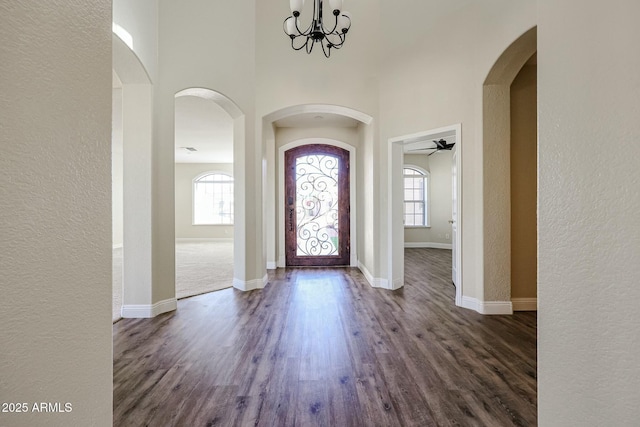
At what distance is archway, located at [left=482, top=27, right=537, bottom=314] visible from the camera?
3.22m

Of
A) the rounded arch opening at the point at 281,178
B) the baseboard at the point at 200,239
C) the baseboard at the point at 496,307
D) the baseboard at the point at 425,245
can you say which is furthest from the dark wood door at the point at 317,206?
the baseboard at the point at 200,239

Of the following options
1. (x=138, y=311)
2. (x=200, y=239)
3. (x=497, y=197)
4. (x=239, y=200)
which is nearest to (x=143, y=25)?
(x=239, y=200)

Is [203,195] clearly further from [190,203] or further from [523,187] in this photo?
[523,187]

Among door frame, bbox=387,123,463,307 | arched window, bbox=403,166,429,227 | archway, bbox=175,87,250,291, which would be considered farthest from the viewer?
arched window, bbox=403,166,429,227

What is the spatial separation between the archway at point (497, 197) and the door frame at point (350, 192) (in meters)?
2.94

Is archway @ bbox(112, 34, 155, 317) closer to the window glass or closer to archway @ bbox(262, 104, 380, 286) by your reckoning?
archway @ bbox(262, 104, 380, 286)

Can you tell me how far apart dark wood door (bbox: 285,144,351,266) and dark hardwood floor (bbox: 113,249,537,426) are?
7.63 feet

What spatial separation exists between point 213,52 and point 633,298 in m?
4.23

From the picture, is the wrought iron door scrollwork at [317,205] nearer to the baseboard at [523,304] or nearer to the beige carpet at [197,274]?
the beige carpet at [197,274]

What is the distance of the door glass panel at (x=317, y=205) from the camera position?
6.04 meters

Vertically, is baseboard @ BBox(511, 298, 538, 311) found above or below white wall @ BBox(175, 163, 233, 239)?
below

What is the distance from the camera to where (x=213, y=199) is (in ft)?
38.7

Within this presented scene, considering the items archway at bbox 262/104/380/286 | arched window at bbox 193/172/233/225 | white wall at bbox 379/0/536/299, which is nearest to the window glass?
arched window at bbox 193/172/233/225

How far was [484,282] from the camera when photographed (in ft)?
10.8
